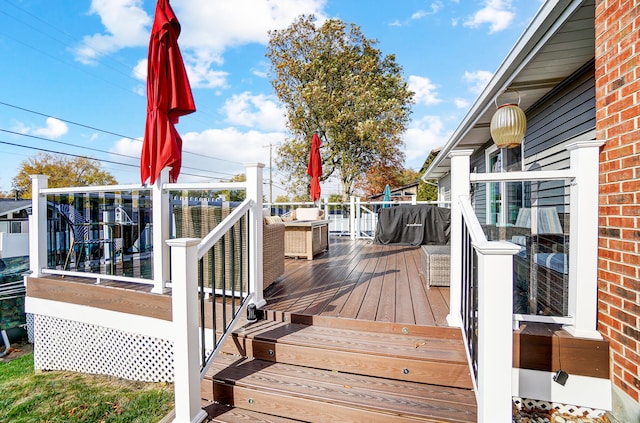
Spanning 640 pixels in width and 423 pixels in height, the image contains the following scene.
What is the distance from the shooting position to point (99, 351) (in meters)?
3.67

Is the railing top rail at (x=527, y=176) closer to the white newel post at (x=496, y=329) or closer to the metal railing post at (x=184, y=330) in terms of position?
the white newel post at (x=496, y=329)

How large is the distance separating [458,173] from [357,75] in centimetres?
1499

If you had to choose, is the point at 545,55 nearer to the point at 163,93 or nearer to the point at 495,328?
the point at 495,328

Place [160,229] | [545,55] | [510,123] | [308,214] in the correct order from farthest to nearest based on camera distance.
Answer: [308,214] → [510,123] → [545,55] → [160,229]

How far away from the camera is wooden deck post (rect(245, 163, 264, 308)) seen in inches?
105

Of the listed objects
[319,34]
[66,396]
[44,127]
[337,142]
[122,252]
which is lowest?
[66,396]

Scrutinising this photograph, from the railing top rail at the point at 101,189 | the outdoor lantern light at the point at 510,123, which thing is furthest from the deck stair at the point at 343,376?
the outdoor lantern light at the point at 510,123

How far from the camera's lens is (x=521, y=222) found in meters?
2.27

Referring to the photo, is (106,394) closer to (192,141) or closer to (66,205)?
(66,205)

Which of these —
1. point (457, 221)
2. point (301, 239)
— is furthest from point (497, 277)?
point (301, 239)

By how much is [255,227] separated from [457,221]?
164 cm

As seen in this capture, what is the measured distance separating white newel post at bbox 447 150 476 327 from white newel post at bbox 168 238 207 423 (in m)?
1.76

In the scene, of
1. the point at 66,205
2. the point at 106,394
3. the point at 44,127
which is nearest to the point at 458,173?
the point at 106,394

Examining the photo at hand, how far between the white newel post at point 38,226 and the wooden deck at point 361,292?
283 centimetres
